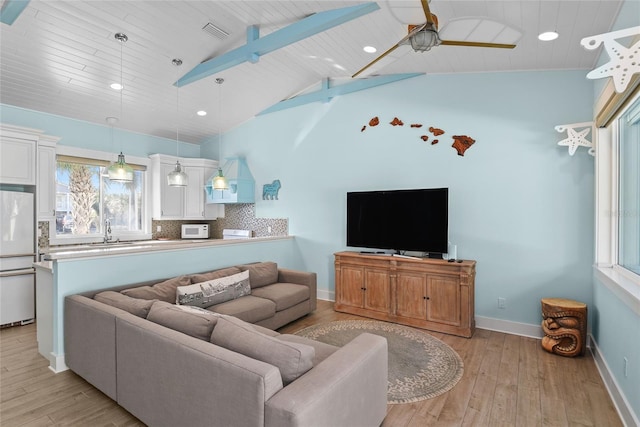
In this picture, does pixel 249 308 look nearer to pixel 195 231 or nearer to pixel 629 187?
pixel 629 187

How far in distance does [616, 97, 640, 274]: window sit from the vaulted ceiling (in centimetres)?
75

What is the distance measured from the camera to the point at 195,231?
257 inches

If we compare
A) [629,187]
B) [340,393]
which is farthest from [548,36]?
[340,393]

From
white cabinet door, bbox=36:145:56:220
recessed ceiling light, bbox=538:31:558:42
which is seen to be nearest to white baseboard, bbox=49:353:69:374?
white cabinet door, bbox=36:145:56:220

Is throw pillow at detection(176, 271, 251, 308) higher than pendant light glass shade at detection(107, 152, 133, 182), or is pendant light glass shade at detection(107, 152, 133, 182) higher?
pendant light glass shade at detection(107, 152, 133, 182)

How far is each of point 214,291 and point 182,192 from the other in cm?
356

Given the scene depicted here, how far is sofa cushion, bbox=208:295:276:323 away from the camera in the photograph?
3254 millimetres

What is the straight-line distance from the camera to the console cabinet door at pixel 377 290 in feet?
14.0

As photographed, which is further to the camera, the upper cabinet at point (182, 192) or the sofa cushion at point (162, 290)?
the upper cabinet at point (182, 192)

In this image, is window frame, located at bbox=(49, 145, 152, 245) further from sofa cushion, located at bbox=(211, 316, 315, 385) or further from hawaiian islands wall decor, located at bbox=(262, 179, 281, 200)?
sofa cushion, located at bbox=(211, 316, 315, 385)

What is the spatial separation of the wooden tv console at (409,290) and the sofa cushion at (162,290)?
2.09m

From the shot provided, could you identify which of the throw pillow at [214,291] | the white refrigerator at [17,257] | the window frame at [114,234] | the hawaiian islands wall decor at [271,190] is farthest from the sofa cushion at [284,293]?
the window frame at [114,234]

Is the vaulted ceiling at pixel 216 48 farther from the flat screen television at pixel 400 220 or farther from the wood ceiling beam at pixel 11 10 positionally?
the flat screen television at pixel 400 220

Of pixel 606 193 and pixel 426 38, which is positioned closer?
pixel 426 38
